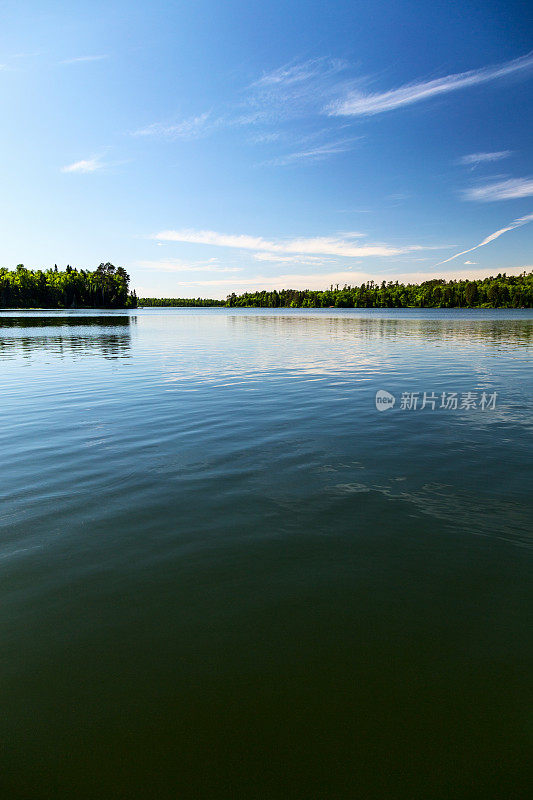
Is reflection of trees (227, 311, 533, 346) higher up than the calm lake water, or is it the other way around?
reflection of trees (227, 311, 533, 346)

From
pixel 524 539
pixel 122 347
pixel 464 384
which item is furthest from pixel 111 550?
pixel 122 347

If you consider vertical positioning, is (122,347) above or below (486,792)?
above

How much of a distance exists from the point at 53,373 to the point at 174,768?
2978 cm

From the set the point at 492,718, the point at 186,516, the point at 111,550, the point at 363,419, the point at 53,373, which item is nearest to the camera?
the point at 492,718

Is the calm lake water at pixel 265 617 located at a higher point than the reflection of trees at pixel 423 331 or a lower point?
lower

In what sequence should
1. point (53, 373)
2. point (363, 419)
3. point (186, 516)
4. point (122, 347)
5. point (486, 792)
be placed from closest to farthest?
point (486, 792) < point (186, 516) < point (363, 419) < point (53, 373) < point (122, 347)

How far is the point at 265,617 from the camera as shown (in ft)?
19.4

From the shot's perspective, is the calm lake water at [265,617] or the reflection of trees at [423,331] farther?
the reflection of trees at [423,331]

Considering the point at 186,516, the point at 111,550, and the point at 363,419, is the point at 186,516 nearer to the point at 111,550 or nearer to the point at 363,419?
the point at 111,550

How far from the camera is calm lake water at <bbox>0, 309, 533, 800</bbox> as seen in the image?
4.01m

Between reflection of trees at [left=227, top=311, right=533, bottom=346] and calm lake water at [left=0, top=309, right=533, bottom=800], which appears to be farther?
reflection of trees at [left=227, top=311, right=533, bottom=346]

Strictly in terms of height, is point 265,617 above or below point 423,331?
below

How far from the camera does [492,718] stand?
14.5 feet

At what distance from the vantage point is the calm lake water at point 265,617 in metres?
4.01
